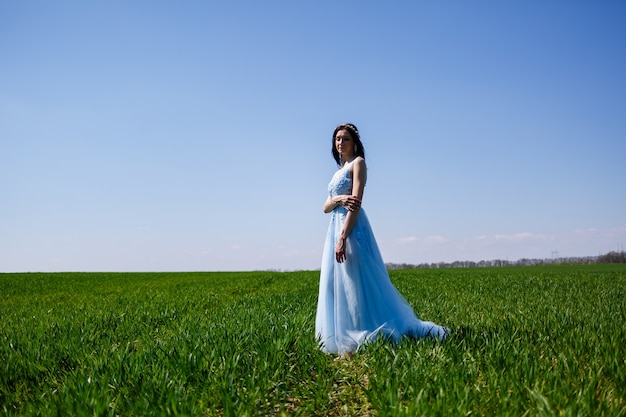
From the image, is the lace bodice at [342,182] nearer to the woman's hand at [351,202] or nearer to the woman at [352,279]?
the woman at [352,279]

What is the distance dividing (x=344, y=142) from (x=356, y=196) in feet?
2.57

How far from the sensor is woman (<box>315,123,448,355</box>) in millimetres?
5859

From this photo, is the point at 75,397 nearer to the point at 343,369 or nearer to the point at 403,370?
the point at 343,369

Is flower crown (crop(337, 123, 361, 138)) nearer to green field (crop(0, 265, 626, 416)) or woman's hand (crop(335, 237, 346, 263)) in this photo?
woman's hand (crop(335, 237, 346, 263))

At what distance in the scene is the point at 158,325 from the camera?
9.57 m

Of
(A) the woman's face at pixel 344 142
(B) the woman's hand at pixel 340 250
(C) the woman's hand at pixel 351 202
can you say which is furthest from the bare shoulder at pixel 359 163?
(B) the woman's hand at pixel 340 250

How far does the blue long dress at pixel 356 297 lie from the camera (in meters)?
5.88

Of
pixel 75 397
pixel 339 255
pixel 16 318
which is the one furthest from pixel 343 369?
pixel 16 318

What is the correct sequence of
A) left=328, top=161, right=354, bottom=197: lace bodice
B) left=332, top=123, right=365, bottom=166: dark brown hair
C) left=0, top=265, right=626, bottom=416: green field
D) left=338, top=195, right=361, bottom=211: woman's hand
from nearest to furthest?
left=0, top=265, right=626, bottom=416: green field → left=338, top=195, right=361, bottom=211: woman's hand → left=328, top=161, right=354, bottom=197: lace bodice → left=332, top=123, right=365, bottom=166: dark brown hair

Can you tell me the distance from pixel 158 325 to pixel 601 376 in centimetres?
809

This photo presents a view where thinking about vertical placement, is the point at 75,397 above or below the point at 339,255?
below

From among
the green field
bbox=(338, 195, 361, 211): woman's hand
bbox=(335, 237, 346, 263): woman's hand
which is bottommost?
the green field

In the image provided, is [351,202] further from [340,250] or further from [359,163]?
[340,250]

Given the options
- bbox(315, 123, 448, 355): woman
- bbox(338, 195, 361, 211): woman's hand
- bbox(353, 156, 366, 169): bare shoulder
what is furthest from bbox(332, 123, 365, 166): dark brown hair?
bbox(338, 195, 361, 211): woman's hand
